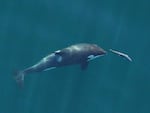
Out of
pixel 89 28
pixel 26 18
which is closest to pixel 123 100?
pixel 89 28

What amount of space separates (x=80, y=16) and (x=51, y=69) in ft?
4.20

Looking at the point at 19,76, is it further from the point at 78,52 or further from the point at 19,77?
the point at 78,52

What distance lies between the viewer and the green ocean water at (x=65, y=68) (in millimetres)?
14953

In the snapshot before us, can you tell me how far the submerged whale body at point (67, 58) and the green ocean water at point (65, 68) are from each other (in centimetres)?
47

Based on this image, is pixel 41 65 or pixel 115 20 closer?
pixel 41 65

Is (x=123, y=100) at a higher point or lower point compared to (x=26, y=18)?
lower

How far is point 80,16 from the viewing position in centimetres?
1523

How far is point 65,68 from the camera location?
1495 cm

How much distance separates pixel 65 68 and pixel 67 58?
28.6 inches

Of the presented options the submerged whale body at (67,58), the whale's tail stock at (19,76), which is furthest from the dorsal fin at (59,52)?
the whale's tail stock at (19,76)

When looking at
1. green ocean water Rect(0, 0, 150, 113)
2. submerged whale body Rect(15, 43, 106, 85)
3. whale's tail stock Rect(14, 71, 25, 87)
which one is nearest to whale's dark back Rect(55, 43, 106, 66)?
submerged whale body Rect(15, 43, 106, 85)

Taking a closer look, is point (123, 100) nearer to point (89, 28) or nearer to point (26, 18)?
point (89, 28)

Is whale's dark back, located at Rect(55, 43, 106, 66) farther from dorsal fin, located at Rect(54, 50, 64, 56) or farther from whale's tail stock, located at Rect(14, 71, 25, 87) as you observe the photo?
whale's tail stock, located at Rect(14, 71, 25, 87)

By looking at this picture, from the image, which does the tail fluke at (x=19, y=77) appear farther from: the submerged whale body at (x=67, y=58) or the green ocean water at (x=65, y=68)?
the green ocean water at (x=65, y=68)
